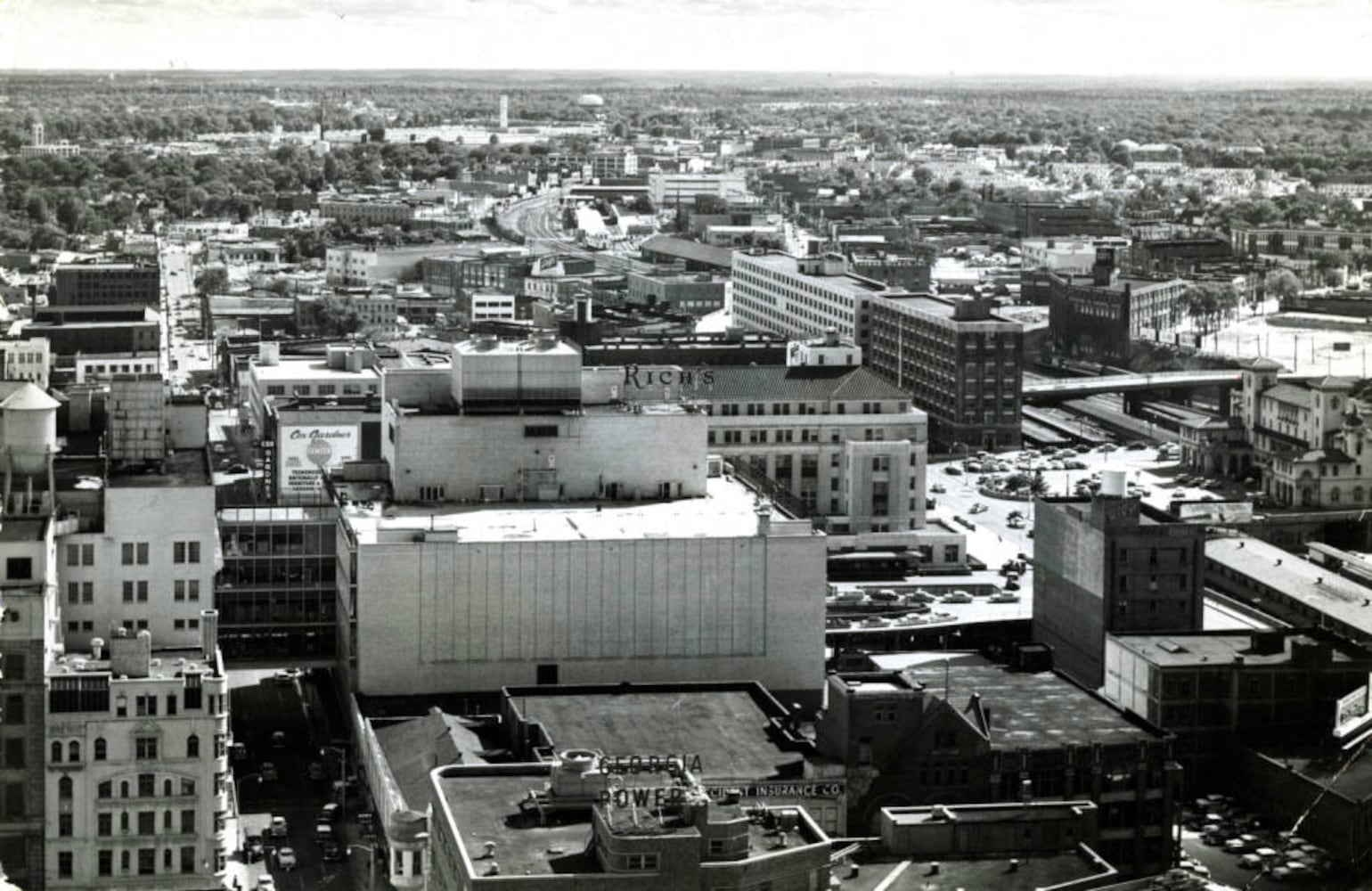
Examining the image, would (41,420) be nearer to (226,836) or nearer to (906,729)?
(226,836)

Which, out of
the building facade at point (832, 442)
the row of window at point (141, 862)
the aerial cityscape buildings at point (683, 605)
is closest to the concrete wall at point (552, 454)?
the aerial cityscape buildings at point (683, 605)

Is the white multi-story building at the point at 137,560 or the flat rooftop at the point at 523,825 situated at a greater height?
the white multi-story building at the point at 137,560

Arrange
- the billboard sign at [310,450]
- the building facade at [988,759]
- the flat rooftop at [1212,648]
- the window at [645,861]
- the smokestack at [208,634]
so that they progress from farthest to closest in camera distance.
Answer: the billboard sign at [310,450] < the flat rooftop at [1212,648] < the building facade at [988,759] < the smokestack at [208,634] < the window at [645,861]

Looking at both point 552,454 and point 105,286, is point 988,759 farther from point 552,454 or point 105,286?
point 105,286

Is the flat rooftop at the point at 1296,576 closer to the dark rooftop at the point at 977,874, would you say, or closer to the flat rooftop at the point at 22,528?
the dark rooftop at the point at 977,874

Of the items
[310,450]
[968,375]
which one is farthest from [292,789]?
[968,375]

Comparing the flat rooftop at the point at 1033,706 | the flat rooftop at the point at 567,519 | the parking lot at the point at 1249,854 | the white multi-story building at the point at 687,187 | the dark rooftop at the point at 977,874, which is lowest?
the parking lot at the point at 1249,854

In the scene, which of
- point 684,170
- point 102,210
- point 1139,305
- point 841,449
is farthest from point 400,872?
point 684,170

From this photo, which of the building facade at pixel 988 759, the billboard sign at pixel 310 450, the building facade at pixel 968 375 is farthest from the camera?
the building facade at pixel 968 375
